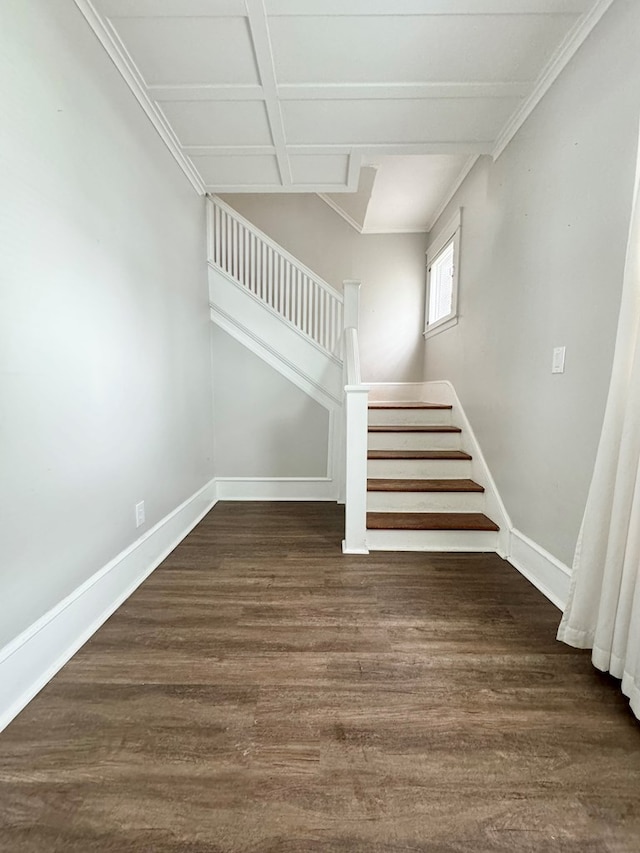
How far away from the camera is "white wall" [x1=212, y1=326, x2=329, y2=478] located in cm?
326

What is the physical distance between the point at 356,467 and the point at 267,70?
2.07 m

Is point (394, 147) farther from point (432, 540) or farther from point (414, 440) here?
point (432, 540)

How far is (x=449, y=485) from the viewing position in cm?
250

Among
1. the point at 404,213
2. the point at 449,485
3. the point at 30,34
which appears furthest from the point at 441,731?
the point at 404,213

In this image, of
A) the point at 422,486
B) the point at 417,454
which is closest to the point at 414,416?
the point at 417,454

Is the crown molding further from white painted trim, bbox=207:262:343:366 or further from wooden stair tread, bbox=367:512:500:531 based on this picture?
wooden stair tread, bbox=367:512:500:531

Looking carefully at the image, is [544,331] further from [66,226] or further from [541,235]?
[66,226]

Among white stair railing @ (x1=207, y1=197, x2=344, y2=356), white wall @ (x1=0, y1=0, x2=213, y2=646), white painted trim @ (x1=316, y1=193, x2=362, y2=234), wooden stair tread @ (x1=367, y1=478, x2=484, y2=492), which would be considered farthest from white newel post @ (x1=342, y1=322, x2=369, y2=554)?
white painted trim @ (x1=316, y1=193, x2=362, y2=234)

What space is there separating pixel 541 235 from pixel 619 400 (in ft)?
3.79

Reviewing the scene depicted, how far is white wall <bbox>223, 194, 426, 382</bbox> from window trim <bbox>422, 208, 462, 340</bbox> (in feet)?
0.52

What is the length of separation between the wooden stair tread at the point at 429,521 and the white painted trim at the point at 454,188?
102 inches

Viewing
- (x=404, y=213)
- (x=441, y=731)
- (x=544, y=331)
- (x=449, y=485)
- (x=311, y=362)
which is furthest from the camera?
(x=404, y=213)

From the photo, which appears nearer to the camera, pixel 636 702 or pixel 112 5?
pixel 636 702

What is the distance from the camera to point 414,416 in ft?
10.7
